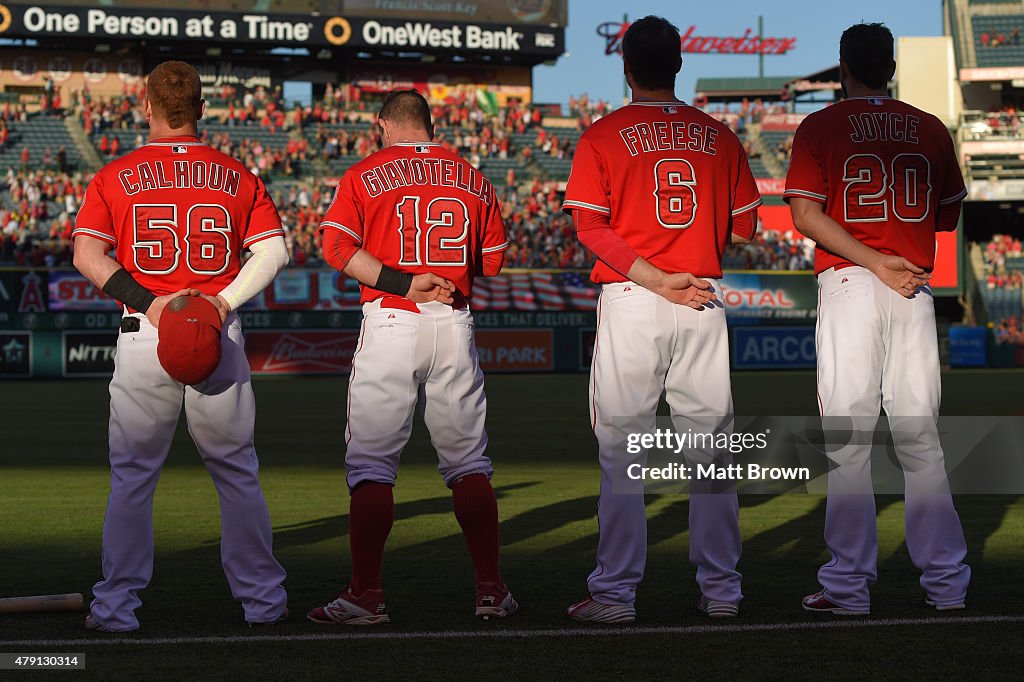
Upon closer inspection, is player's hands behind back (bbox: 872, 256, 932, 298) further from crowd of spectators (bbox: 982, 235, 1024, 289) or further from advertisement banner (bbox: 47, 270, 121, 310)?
crowd of spectators (bbox: 982, 235, 1024, 289)

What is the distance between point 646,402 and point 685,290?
48cm

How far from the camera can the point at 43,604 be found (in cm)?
550

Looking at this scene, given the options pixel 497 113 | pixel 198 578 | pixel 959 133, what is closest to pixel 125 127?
pixel 497 113

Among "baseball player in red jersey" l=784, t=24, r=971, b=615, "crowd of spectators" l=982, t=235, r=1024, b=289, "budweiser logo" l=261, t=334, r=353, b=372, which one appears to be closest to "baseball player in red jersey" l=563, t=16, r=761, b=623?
"baseball player in red jersey" l=784, t=24, r=971, b=615

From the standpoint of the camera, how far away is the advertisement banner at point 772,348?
36.1 metres

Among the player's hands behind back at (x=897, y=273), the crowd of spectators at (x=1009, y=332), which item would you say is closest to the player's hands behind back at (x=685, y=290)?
the player's hands behind back at (x=897, y=273)

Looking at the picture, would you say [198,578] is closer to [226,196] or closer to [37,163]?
[226,196]

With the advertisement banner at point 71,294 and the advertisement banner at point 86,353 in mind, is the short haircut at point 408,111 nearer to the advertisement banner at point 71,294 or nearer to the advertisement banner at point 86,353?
the advertisement banner at point 86,353

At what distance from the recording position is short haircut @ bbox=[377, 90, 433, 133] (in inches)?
226

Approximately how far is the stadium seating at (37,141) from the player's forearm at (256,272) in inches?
1492

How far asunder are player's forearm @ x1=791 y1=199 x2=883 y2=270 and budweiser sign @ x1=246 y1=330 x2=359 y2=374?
27668 millimetres

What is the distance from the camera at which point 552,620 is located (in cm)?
547

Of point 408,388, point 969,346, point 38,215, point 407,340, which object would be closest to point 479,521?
point 408,388

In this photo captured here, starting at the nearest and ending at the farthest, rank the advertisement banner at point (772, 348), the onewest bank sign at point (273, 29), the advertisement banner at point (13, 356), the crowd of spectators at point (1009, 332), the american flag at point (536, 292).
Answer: the advertisement banner at point (13, 356) → the american flag at point (536, 292) → the advertisement banner at point (772, 348) → the crowd of spectators at point (1009, 332) → the onewest bank sign at point (273, 29)
